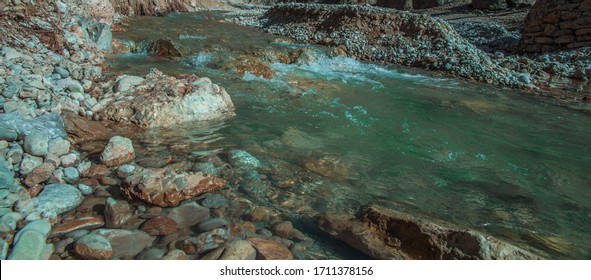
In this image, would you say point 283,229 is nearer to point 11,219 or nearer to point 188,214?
point 188,214

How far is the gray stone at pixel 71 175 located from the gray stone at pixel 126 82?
1.92 m

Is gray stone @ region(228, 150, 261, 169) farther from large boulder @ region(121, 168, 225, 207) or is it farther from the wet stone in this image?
the wet stone

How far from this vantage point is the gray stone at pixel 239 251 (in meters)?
2.09

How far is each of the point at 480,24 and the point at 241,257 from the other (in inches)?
742

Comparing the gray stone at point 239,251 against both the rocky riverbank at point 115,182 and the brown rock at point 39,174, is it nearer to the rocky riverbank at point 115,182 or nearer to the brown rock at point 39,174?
the rocky riverbank at point 115,182

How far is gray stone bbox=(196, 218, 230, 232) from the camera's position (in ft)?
7.84

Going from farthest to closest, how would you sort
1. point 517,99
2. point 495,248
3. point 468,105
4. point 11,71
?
point 517,99 → point 468,105 → point 11,71 → point 495,248

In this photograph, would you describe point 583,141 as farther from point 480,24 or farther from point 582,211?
point 480,24

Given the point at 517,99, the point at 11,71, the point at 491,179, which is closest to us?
the point at 491,179

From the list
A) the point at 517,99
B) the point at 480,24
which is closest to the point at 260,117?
the point at 517,99

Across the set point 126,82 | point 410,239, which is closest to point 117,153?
point 126,82

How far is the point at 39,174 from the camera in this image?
2.72 meters

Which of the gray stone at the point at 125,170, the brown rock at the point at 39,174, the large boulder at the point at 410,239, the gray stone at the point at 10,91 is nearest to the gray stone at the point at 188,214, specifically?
the gray stone at the point at 125,170
